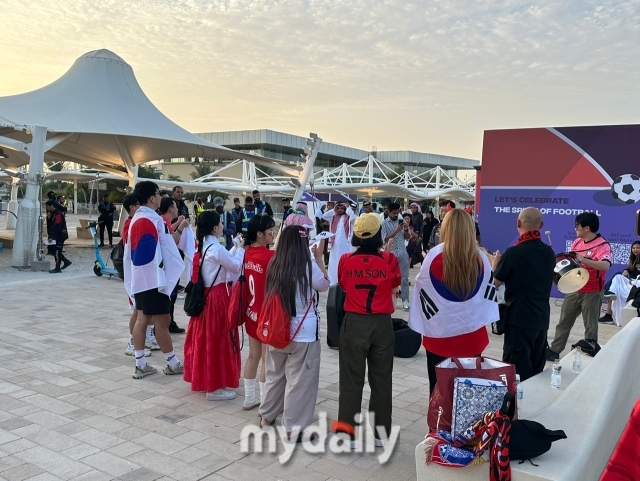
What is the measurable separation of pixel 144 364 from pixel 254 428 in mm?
1649

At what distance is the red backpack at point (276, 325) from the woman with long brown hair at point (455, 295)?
0.85 metres

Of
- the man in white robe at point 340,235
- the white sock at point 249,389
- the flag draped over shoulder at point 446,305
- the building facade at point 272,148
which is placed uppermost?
the building facade at point 272,148

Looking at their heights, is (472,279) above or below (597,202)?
below

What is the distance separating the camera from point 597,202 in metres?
10.4

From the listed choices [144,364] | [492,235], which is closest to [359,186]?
[492,235]

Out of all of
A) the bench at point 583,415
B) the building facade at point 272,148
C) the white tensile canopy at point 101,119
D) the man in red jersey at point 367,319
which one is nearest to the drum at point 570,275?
the bench at point 583,415

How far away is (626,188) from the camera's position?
401 inches

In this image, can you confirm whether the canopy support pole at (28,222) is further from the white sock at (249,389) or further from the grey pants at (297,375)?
the grey pants at (297,375)

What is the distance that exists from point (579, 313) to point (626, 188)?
535 centimetres

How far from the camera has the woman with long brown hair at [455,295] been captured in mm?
→ 3375

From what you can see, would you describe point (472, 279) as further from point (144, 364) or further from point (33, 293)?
point (33, 293)

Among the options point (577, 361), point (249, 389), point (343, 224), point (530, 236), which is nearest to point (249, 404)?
point (249, 389)

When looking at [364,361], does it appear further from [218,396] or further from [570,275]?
[570,275]

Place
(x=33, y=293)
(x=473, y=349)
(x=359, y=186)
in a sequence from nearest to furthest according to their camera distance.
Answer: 1. (x=473, y=349)
2. (x=33, y=293)
3. (x=359, y=186)
